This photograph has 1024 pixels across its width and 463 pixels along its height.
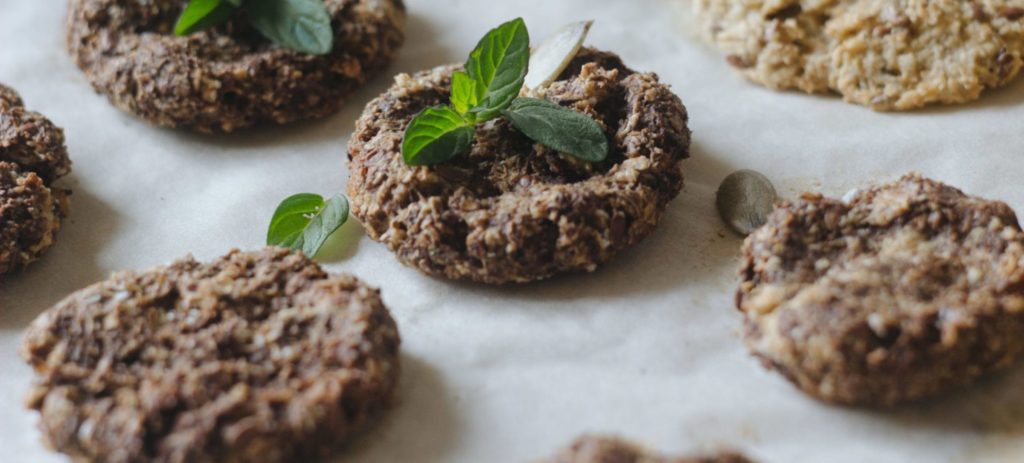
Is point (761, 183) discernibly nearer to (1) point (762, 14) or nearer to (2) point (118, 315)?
(1) point (762, 14)

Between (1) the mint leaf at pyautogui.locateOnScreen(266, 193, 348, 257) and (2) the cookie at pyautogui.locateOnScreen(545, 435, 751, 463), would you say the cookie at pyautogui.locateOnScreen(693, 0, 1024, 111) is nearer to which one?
(1) the mint leaf at pyautogui.locateOnScreen(266, 193, 348, 257)

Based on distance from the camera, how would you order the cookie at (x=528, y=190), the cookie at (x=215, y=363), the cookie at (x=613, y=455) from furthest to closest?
1. the cookie at (x=528, y=190)
2. the cookie at (x=215, y=363)
3. the cookie at (x=613, y=455)

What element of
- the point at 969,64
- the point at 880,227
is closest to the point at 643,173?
the point at 880,227

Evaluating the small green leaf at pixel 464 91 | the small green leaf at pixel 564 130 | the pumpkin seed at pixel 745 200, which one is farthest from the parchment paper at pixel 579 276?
the small green leaf at pixel 464 91

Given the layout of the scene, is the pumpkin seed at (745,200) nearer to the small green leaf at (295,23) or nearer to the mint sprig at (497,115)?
the mint sprig at (497,115)

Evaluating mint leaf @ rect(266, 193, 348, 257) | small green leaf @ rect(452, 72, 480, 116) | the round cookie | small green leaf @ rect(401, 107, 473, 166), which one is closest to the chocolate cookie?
the round cookie
